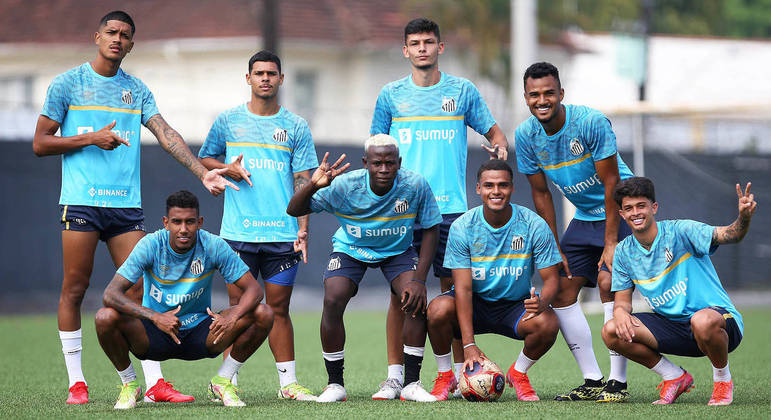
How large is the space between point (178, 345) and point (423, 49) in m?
2.56

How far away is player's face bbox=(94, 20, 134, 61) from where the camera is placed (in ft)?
21.6

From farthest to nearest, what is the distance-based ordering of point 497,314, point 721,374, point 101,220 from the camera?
point 101,220, point 497,314, point 721,374

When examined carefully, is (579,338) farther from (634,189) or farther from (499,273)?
(634,189)

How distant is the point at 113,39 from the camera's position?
21.6 ft

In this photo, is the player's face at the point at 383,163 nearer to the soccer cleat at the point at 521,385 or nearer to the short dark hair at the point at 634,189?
the short dark hair at the point at 634,189

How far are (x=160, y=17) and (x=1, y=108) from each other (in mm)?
13163

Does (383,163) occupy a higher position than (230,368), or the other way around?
(383,163)

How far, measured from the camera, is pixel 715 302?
612cm

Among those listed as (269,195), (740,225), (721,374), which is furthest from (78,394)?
(740,225)

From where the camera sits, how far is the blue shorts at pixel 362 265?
6504 millimetres

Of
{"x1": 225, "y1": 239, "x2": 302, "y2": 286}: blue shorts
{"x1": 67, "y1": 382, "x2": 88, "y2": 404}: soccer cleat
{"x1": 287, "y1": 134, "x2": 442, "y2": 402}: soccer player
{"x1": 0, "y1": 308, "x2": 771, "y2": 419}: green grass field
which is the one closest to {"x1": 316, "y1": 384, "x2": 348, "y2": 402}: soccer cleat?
{"x1": 287, "y1": 134, "x2": 442, "y2": 402}: soccer player

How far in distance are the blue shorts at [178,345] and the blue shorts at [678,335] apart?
2773 millimetres

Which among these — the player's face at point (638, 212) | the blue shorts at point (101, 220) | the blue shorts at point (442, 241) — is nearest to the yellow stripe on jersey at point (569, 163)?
the player's face at point (638, 212)

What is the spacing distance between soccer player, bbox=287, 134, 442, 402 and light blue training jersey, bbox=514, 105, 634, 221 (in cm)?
83
